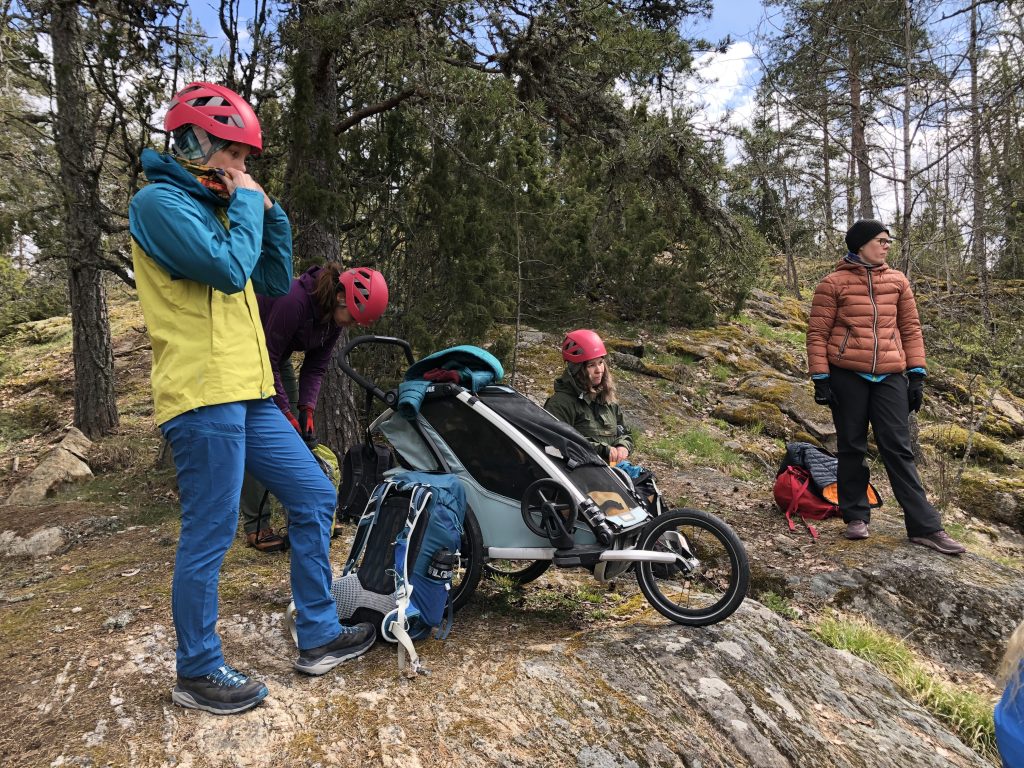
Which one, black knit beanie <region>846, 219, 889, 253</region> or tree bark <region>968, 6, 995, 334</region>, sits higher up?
tree bark <region>968, 6, 995, 334</region>

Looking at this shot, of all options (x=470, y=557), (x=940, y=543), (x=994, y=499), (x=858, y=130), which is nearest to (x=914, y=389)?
(x=940, y=543)

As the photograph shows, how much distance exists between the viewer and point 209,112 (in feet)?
7.55

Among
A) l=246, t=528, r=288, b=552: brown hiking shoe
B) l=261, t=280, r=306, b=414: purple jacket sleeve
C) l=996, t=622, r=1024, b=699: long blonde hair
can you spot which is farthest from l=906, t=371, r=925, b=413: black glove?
l=246, t=528, r=288, b=552: brown hiking shoe

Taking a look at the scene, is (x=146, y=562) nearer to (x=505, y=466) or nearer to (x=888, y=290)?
(x=505, y=466)

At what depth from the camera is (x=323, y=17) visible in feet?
14.8

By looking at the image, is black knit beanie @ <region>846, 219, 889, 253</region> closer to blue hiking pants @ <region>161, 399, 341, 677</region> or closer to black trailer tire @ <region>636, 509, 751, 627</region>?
black trailer tire @ <region>636, 509, 751, 627</region>

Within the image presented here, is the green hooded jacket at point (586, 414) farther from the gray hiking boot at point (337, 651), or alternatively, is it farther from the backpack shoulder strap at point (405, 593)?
the gray hiking boot at point (337, 651)

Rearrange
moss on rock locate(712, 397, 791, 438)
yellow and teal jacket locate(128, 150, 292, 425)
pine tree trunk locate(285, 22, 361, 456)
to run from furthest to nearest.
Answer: moss on rock locate(712, 397, 791, 438) < pine tree trunk locate(285, 22, 361, 456) < yellow and teal jacket locate(128, 150, 292, 425)

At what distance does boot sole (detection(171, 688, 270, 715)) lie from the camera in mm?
2330

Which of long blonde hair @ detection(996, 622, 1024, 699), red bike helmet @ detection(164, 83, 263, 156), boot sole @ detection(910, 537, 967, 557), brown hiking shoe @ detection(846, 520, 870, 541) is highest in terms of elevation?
red bike helmet @ detection(164, 83, 263, 156)

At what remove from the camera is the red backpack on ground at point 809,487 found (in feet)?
18.0

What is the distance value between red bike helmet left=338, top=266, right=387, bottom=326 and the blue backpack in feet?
2.89

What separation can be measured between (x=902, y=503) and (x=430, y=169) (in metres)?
4.86

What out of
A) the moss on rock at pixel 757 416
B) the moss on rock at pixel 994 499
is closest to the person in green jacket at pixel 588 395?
the moss on rock at pixel 994 499
